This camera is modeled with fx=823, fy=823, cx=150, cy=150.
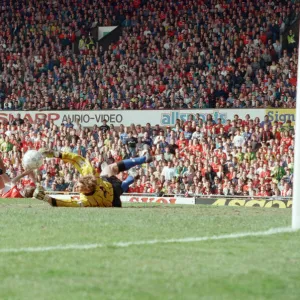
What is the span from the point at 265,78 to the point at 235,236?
1998 centimetres

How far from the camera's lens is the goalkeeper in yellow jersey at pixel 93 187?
14617mm

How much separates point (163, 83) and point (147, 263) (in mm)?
24146

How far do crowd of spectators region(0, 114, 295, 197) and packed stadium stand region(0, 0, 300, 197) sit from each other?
0.12 ft

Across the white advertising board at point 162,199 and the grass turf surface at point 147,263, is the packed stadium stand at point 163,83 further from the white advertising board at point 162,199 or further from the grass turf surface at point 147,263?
the grass turf surface at point 147,263

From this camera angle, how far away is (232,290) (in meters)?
6.17

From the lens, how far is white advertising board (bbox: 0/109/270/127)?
28.5 m

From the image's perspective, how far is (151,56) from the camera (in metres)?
32.9

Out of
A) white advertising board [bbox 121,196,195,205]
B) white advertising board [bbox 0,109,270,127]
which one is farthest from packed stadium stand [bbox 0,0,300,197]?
white advertising board [bbox 121,196,195,205]

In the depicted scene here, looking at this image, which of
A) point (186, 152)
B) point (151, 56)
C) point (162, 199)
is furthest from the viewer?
point (151, 56)

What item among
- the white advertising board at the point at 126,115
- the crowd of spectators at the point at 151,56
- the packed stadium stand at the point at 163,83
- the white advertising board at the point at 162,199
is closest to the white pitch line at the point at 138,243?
the white advertising board at the point at 162,199

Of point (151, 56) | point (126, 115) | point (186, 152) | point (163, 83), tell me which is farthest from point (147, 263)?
point (151, 56)

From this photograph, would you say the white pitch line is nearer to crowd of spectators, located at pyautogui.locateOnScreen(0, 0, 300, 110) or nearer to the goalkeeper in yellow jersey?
the goalkeeper in yellow jersey

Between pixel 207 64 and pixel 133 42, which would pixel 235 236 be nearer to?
pixel 207 64

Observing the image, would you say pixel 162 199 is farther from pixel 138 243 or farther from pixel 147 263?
pixel 147 263
